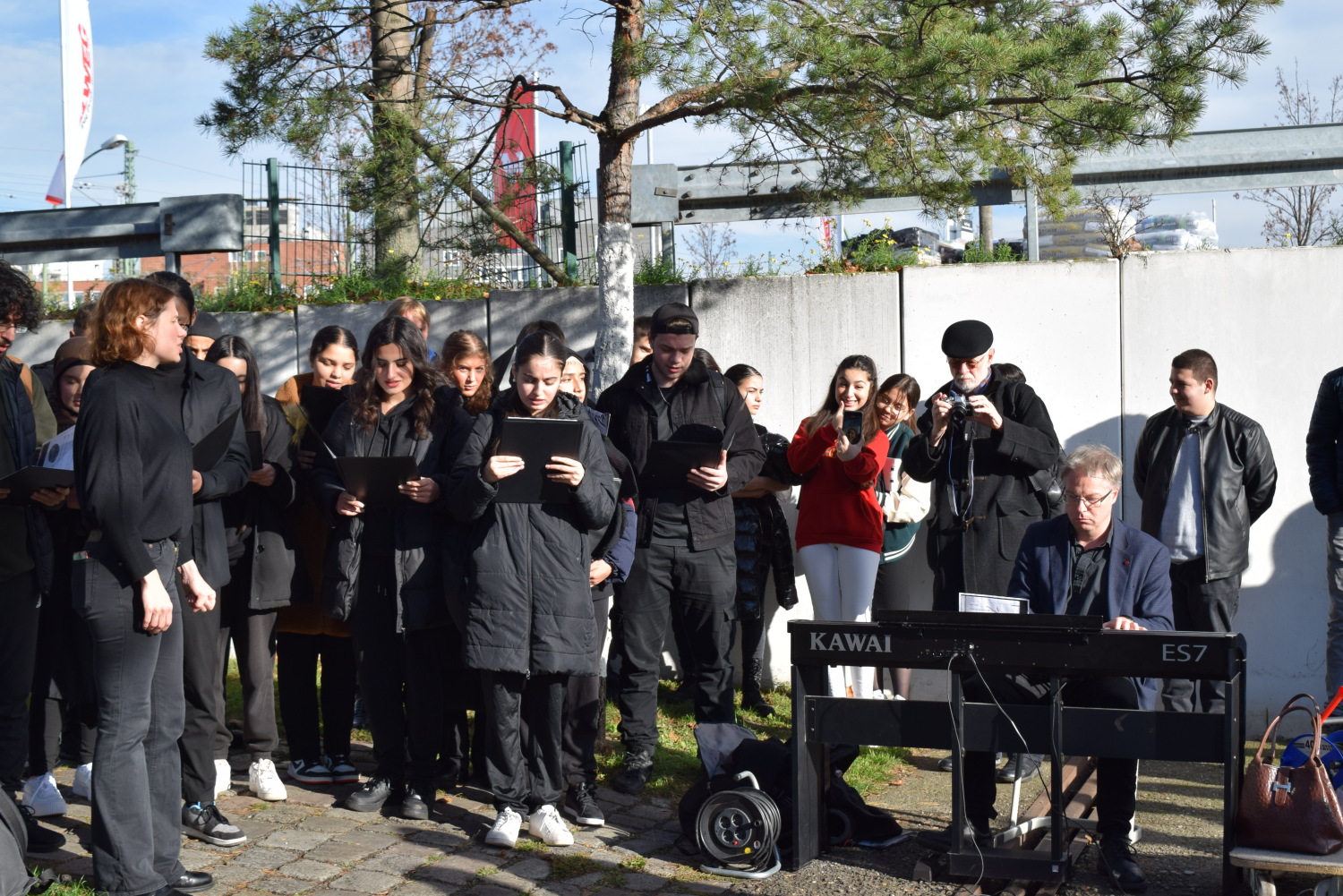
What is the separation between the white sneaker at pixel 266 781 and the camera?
209 inches

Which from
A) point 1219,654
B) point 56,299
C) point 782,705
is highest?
point 56,299

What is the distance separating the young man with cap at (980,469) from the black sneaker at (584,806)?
Answer: 194 centimetres

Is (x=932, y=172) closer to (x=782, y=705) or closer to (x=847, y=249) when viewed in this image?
(x=847, y=249)

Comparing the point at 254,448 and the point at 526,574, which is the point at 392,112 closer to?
the point at 254,448

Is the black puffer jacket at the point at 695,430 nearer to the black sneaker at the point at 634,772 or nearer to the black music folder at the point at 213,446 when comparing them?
the black sneaker at the point at 634,772

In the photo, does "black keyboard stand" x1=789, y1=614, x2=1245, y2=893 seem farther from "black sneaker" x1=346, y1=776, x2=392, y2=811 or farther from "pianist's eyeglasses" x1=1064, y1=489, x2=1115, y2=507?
"black sneaker" x1=346, y1=776, x2=392, y2=811

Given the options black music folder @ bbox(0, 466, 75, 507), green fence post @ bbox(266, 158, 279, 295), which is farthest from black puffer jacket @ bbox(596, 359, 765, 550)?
green fence post @ bbox(266, 158, 279, 295)

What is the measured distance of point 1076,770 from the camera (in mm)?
5117

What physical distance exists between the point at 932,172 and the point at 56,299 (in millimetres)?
8079

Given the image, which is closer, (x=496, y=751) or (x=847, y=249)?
(x=496, y=751)

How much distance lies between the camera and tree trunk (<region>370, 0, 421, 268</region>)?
684cm

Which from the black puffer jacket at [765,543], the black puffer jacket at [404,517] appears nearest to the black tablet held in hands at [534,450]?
the black puffer jacket at [404,517]

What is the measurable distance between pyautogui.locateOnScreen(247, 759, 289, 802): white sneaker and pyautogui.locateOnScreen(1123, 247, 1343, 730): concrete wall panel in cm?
470

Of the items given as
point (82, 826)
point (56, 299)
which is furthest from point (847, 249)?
point (56, 299)
